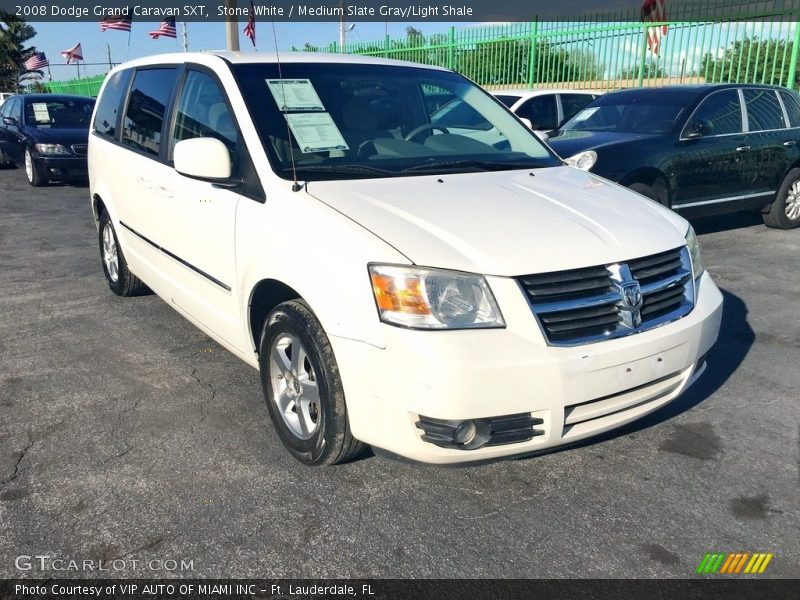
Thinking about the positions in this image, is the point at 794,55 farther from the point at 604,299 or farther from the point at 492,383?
the point at 492,383

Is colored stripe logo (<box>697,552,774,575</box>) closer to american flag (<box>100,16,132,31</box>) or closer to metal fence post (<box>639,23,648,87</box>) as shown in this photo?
metal fence post (<box>639,23,648,87</box>)

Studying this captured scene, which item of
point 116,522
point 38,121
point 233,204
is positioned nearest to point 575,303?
point 233,204

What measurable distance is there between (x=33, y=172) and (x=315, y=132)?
10.9 metres

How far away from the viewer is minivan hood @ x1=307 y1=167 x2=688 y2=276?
271 centimetres

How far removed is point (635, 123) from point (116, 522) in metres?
6.64

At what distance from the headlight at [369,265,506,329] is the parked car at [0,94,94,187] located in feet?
37.1

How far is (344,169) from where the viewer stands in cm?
336

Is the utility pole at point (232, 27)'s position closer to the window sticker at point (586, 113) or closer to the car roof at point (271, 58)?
the window sticker at point (586, 113)

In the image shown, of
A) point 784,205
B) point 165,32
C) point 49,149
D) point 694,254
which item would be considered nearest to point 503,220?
point 694,254

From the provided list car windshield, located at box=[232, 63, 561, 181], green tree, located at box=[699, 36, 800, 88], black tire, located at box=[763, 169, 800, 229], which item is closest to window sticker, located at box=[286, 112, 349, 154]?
car windshield, located at box=[232, 63, 561, 181]

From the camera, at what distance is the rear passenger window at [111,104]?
5.21 meters

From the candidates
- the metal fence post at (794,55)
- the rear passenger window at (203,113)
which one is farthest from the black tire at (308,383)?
the metal fence post at (794,55)

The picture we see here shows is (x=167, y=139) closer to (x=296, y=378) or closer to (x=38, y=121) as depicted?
(x=296, y=378)

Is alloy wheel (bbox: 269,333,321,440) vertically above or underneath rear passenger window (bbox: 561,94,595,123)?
underneath
